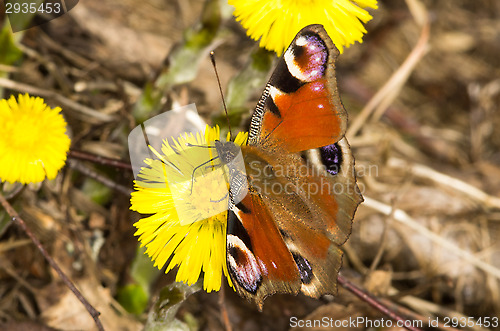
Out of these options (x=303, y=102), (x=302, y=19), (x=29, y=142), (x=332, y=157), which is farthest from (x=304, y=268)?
(x=29, y=142)

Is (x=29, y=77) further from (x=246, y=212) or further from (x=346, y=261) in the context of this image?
(x=346, y=261)

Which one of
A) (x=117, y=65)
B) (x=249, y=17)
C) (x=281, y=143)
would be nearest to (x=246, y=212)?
(x=281, y=143)

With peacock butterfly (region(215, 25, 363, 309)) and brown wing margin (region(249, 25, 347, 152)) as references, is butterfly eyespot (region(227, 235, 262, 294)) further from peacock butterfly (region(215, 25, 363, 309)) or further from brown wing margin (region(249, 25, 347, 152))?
brown wing margin (region(249, 25, 347, 152))

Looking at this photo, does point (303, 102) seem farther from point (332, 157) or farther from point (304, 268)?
point (304, 268)

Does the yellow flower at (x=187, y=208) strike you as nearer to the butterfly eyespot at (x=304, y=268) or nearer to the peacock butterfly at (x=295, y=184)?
the peacock butterfly at (x=295, y=184)

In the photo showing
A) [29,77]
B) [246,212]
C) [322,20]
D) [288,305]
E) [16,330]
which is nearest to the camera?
[246,212]

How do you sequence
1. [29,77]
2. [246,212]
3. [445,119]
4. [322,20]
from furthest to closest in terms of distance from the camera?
[445,119] → [29,77] → [322,20] → [246,212]

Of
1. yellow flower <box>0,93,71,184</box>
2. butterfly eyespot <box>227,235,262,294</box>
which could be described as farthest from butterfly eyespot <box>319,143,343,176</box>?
yellow flower <box>0,93,71,184</box>

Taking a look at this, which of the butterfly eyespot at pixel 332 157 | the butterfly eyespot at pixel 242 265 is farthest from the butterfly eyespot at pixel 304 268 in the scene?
the butterfly eyespot at pixel 332 157
